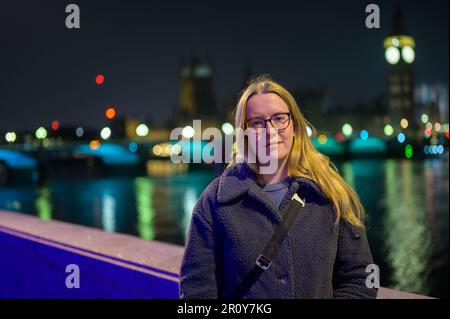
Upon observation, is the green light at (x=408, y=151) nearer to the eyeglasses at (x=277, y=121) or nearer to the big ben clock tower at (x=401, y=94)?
the big ben clock tower at (x=401, y=94)

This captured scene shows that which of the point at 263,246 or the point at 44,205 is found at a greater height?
the point at 263,246

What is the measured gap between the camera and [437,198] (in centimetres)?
2033

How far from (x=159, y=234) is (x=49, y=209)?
342 inches

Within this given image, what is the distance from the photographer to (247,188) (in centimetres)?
192

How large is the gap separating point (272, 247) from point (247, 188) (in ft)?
0.76

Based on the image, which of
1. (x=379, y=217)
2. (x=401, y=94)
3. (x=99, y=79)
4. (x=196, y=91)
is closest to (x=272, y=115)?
(x=99, y=79)

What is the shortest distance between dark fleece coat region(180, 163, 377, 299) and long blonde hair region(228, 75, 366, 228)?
4cm

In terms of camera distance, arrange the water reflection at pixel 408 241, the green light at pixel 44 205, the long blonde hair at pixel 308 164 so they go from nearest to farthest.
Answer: the long blonde hair at pixel 308 164, the water reflection at pixel 408 241, the green light at pixel 44 205

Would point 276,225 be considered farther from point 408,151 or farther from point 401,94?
point 401,94

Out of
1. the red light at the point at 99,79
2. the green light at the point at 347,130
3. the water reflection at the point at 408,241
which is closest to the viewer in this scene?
the red light at the point at 99,79

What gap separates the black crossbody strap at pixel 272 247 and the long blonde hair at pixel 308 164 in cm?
14

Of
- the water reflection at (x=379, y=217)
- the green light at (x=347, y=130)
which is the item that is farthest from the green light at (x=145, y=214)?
the green light at (x=347, y=130)

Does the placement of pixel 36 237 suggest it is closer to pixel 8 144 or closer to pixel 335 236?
pixel 335 236

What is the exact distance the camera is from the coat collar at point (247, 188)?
1909 mm
